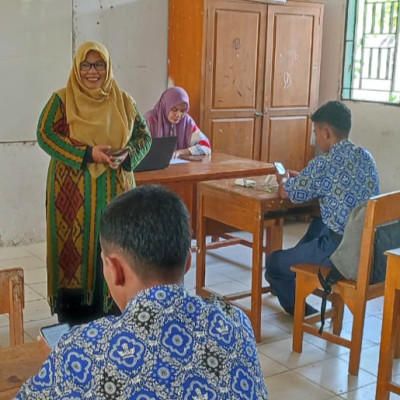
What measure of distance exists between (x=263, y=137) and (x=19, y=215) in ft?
7.03

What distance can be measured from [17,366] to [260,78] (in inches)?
176

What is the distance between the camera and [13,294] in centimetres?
184

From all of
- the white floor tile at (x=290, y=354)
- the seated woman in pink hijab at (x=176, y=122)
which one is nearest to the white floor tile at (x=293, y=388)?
the white floor tile at (x=290, y=354)

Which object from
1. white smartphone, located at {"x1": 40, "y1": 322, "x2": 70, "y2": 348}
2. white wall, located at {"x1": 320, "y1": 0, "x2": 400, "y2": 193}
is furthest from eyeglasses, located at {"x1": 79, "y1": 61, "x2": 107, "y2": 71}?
white wall, located at {"x1": 320, "y1": 0, "x2": 400, "y2": 193}

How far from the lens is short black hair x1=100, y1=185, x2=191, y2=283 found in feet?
3.79

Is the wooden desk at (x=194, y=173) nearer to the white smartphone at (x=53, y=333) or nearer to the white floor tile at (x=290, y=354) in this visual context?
the white floor tile at (x=290, y=354)

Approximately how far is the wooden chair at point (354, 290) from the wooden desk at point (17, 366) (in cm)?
165

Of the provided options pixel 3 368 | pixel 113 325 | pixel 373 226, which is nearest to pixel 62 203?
pixel 373 226

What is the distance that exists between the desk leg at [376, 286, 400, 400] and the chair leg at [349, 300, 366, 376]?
297mm

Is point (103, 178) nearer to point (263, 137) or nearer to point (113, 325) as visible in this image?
point (113, 325)

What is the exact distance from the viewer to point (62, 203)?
304 cm

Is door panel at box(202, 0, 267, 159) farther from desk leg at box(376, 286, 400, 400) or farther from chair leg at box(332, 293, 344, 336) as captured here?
desk leg at box(376, 286, 400, 400)

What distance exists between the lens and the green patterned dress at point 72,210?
118 inches

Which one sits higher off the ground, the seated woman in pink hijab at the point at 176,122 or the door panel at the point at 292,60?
the door panel at the point at 292,60
